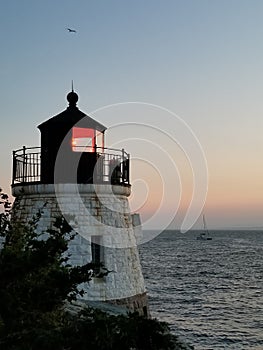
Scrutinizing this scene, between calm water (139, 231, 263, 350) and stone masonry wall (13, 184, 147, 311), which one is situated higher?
stone masonry wall (13, 184, 147, 311)

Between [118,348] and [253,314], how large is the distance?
23716 millimetres

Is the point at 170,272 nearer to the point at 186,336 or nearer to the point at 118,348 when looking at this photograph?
the point at 186,336

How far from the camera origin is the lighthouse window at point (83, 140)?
42.1 ft

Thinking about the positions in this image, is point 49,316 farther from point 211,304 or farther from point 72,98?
point 211,304

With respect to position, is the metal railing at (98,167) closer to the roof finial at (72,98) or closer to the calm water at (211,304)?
the roof finial at (72,98)

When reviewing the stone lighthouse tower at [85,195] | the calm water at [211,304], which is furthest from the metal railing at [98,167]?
the calm water at [211,304]

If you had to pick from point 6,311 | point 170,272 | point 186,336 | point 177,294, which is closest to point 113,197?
point 6,311

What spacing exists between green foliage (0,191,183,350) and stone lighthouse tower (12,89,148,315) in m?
4.59

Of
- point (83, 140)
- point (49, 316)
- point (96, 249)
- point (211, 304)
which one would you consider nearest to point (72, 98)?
point (83, 140)

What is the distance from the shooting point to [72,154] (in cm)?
1279

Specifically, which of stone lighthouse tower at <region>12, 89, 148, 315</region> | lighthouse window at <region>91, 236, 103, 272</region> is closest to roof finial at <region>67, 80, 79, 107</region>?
stone lighthouse tower at <region>12, 89, 148, 315</region>

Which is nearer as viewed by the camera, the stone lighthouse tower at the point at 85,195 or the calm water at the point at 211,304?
the stone lighthouse tower at the point at 85,195

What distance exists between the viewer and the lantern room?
1277cm

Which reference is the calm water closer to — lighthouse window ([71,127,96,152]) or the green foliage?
lighthouse window ([71,127,96,152])
